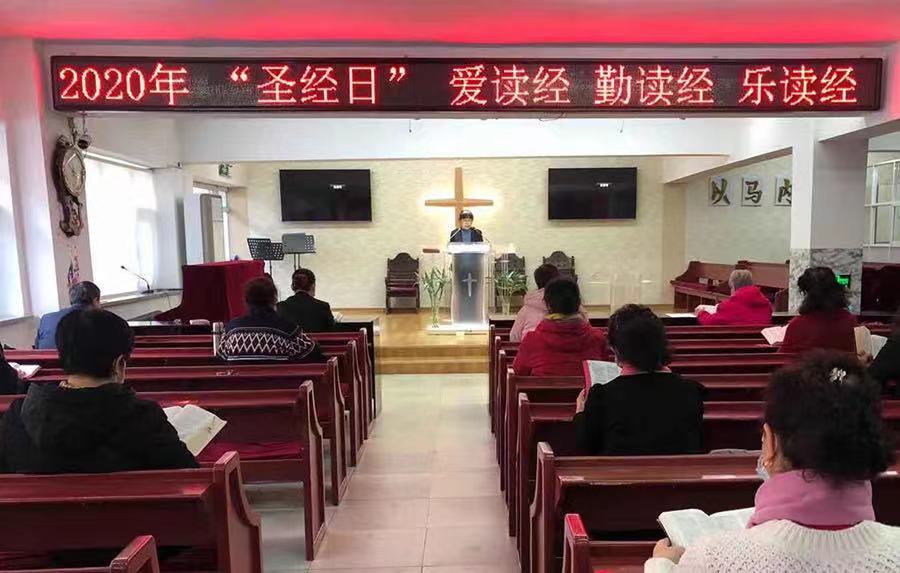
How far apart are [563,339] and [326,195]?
298 inches

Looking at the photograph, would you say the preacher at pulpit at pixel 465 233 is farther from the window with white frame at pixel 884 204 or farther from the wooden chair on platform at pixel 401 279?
the window with white frame at pixel 884 204

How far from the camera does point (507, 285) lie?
26.3 feet

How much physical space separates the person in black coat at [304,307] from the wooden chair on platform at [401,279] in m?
5.30

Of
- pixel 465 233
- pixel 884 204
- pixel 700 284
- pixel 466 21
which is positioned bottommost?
pixel 700 284

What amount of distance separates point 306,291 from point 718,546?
11.6ft

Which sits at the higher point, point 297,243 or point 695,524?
point 297,243

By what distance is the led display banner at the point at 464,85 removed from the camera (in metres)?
3.58

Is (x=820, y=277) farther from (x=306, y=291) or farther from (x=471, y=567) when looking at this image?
(x=306, y=291)

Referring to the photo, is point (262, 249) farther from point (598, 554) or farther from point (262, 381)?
point (598, 554)

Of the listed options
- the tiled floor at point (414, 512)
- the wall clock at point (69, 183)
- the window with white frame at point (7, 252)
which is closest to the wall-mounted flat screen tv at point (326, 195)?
the wall clock at point (69, 183)

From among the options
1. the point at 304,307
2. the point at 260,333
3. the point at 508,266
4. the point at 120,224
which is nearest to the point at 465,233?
the point at 508,266

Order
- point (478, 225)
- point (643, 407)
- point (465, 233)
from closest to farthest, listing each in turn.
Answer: point (643, 407)
point (465, 233)
point (478, 225)

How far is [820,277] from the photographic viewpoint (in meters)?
2.91

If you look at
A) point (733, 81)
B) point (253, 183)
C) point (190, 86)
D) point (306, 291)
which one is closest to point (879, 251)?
point (733, 81)
